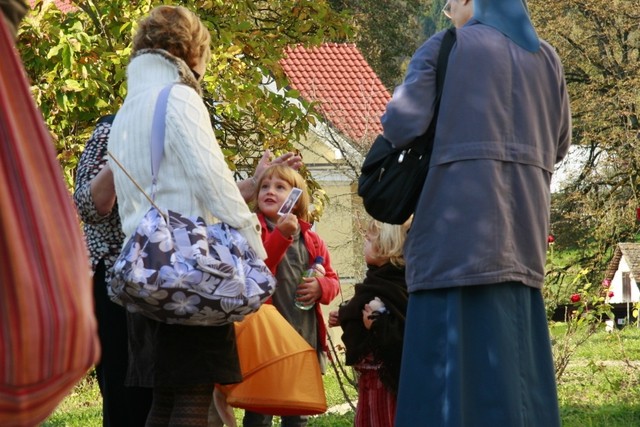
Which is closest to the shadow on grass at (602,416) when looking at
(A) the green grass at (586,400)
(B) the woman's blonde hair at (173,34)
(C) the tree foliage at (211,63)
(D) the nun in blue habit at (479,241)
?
(A) the green grass at (586,400)

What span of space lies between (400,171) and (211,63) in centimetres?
578

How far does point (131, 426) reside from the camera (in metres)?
5.00

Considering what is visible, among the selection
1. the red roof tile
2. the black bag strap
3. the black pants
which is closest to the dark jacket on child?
the black pants

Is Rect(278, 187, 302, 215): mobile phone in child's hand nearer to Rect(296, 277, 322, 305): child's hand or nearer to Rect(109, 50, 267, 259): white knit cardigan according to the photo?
Rect(296, 277, 322, 305): child's hand

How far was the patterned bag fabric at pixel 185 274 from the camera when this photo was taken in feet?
13.7

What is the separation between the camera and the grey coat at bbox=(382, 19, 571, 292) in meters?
4.10

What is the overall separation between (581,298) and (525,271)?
5.49 meters

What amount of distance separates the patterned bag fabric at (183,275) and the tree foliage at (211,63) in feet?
15.1

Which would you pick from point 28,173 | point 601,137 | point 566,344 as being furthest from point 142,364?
point 601,137

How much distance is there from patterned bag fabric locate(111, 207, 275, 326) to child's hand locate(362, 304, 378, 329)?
1.37 m

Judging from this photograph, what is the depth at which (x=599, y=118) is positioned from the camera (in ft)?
108

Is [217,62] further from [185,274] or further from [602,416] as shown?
[185,274]

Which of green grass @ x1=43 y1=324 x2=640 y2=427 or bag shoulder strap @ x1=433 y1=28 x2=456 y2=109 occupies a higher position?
bag shoulder strap @ x1=433 y1=28 x2=456 y2=109

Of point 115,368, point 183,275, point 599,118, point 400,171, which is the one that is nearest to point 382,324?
point 115,368
